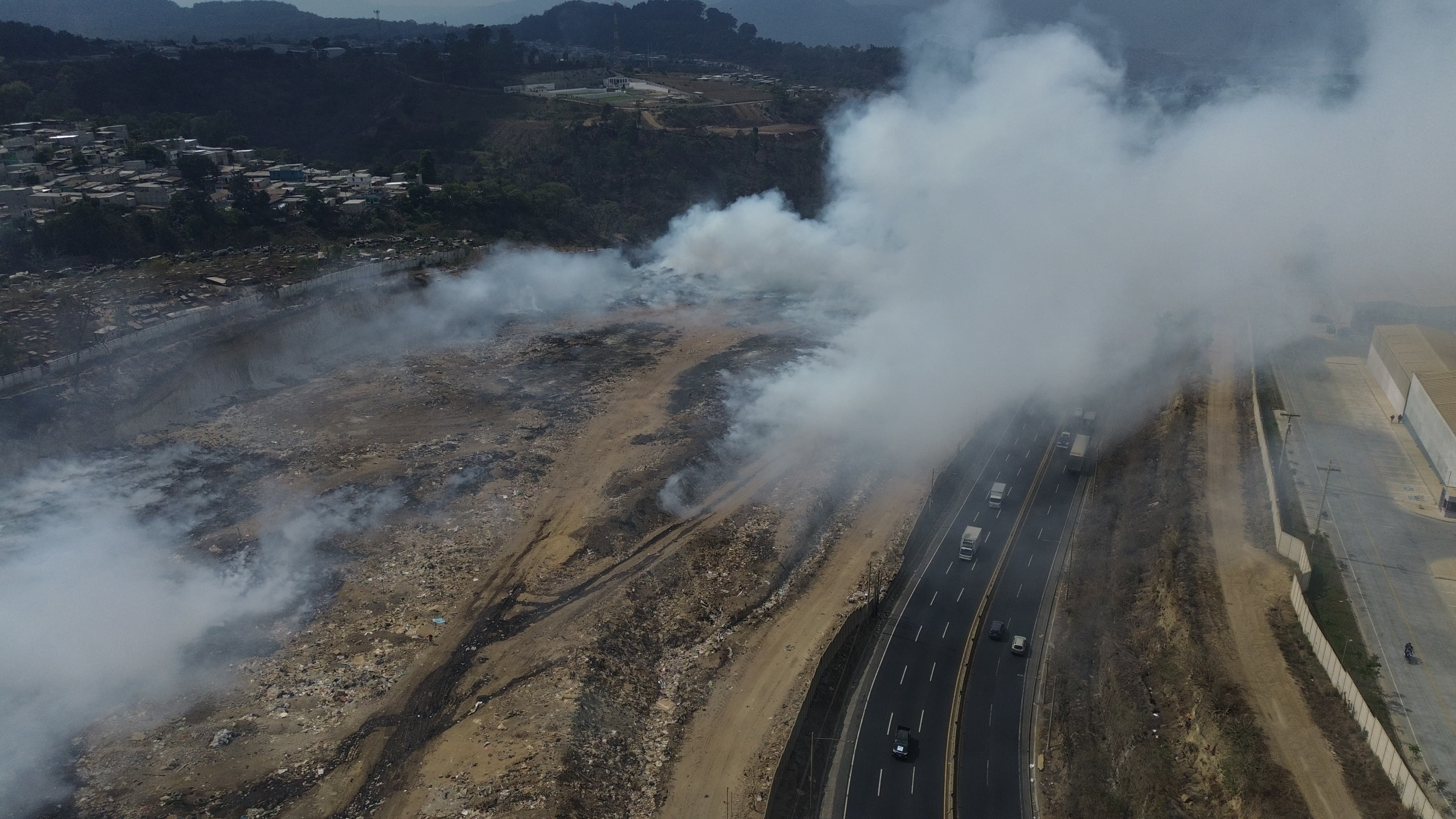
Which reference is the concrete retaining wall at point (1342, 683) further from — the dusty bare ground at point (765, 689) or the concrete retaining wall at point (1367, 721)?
the dusty bare ground at point (765, 689)

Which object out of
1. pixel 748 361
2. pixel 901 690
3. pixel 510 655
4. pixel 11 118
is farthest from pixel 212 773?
pixel 11 118

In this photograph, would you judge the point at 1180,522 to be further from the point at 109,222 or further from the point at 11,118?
the point at 11,118

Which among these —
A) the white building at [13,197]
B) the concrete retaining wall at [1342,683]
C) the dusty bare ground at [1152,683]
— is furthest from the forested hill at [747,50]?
the concrete retaining wall at [1342,683]

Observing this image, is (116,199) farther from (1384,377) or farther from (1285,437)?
(1384,377)

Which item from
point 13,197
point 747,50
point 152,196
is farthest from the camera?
point 747,50

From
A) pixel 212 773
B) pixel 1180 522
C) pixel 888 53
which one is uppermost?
pixel 888 53

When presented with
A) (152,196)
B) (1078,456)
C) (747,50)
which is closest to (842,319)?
(1078,456)
